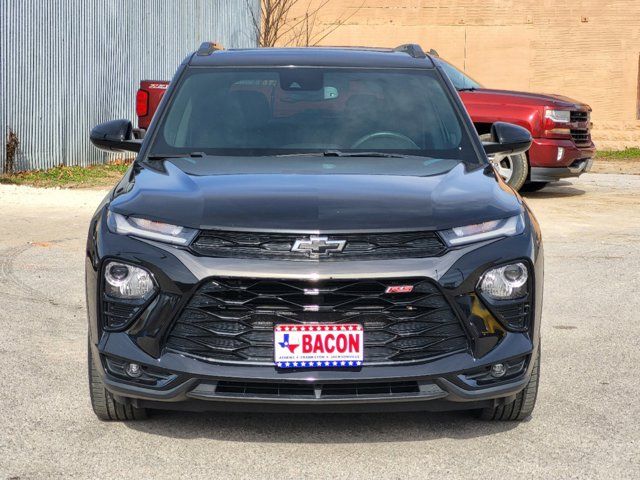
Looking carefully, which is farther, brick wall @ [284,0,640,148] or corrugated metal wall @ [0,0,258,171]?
brick wall @ [284,0,640,148]

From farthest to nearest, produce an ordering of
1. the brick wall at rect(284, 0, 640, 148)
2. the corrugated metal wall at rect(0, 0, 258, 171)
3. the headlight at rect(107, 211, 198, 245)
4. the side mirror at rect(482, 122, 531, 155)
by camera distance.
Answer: the brick wall at rect(284, 0, 640, 148), the corrugated metal wall at rect(0, 0, 258, 171), the side mirror at rect(482, 122, 531, 155), the headlight at rect(107, 211, 198, 245)

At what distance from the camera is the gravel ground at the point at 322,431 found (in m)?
4.62

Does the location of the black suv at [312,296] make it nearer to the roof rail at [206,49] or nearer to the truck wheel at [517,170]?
the roof rail at [206,49]

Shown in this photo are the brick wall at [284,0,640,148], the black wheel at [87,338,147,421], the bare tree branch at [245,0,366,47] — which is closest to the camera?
the black wheel at [87,338,147,421]

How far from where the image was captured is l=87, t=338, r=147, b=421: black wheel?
16.7ft

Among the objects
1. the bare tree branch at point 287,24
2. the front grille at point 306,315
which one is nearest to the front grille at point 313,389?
the front grille at point 306,315

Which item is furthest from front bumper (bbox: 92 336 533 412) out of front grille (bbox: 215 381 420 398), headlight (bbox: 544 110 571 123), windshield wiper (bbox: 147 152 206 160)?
headlight (bbox: 544 110 571 123)

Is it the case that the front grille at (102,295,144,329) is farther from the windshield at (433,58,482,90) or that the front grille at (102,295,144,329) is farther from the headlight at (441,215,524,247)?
the windshield at (433,58,482,90)

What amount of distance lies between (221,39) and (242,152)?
65.6 ft

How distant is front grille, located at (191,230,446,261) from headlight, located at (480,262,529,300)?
237mm

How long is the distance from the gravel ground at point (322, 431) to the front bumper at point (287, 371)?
0.22 metres

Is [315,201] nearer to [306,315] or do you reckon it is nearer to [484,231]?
[306,315]

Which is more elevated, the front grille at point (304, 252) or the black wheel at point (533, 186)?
the front grille at point (304, 252)

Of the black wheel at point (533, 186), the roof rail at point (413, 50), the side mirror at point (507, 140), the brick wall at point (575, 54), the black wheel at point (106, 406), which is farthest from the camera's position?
the brick wall at point (575, 54)
